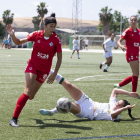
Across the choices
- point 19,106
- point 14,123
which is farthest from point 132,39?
point 14,123

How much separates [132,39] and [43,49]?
3618mm

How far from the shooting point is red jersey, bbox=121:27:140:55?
8543 millimetres

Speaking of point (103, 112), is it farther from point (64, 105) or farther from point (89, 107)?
point (64, 105)

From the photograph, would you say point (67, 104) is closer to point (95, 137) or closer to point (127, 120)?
point (95, 137)

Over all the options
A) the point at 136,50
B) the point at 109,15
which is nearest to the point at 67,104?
the point at 136,50

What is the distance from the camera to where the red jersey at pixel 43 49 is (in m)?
5.86

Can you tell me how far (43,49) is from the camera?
19.2ft

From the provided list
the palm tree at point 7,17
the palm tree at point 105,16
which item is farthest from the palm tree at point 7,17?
the palm tree at point 105,16

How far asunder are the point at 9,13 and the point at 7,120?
283 ft

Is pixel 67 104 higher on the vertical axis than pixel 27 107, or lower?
higher

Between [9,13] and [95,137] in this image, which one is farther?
[9,13]

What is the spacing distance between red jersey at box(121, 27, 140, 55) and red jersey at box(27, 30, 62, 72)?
319 cm

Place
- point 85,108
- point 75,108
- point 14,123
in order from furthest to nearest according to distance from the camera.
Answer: point 85,108 < point 75,108 < point 14,123

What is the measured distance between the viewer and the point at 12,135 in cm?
495
